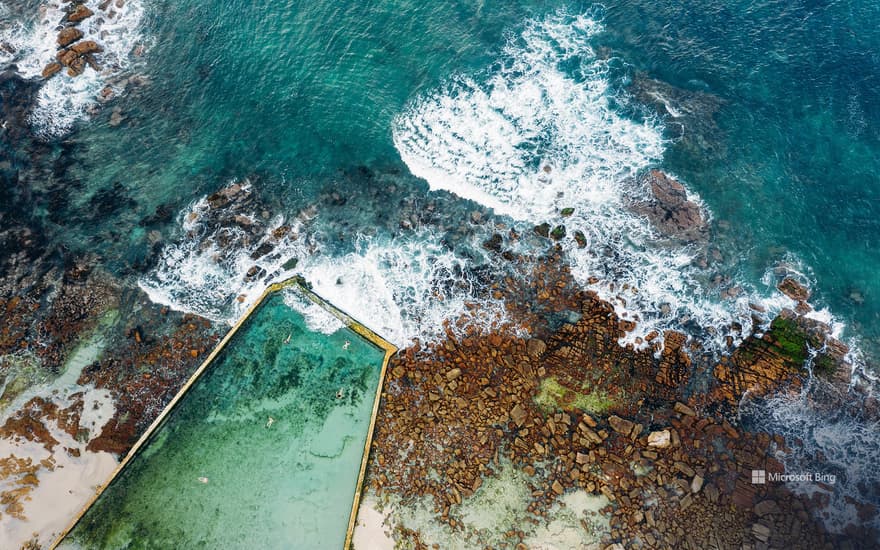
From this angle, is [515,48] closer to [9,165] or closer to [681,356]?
[681,356]

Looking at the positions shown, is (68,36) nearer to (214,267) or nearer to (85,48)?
(85,48)

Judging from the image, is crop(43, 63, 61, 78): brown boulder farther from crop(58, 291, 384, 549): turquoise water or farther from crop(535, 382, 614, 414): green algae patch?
crop(535, 382, 614, 414): green algae patch

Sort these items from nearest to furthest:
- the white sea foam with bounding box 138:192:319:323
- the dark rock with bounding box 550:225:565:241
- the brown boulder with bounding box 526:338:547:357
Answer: the brown boulder with bounding box 526:338:547:357 → the white sea foam with bounding box 138:192:319:323 → the dark rock with bounding box 550:225:565:241

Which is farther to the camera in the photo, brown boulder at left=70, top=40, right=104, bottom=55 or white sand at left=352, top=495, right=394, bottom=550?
brown boulder at left=70, top=40, right=104, bottom=55

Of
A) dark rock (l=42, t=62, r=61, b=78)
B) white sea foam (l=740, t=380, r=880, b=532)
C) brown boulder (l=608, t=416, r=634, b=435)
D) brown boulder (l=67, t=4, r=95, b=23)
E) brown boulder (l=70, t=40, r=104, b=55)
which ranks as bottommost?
white sea foam (l=740, t=380, r=880, b=532)

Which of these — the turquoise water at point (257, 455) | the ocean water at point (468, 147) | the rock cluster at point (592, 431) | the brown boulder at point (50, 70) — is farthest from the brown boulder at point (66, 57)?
the rock cluster at point (592, 431)

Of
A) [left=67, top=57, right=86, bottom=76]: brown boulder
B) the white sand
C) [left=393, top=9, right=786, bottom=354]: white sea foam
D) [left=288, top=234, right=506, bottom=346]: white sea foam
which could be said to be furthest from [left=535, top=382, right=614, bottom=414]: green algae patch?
[left=67, top=57, right=86, bottom=76]: brown boulder

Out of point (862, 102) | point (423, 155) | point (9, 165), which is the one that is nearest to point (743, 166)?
point (862, 102)

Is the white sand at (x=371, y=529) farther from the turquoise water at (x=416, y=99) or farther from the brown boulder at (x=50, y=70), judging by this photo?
the brown boulder at (x=50, y=70)
